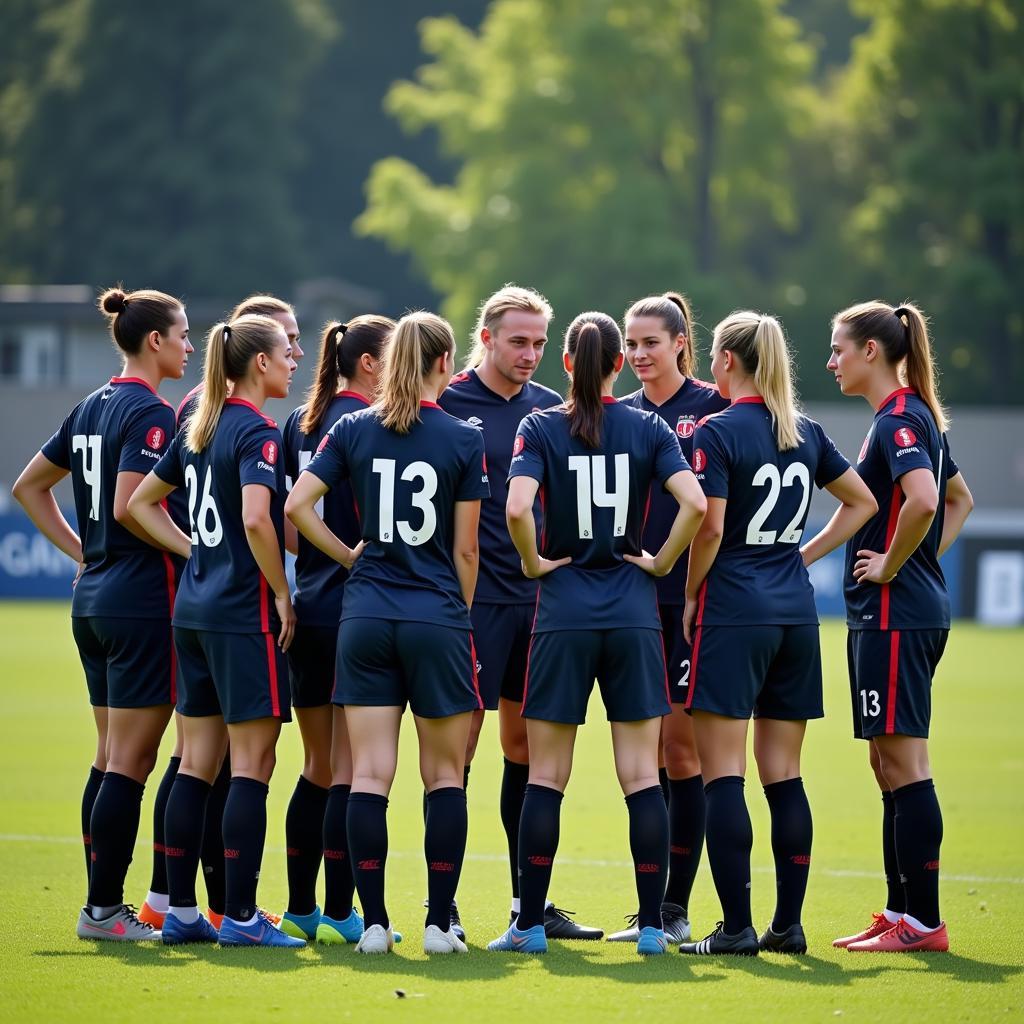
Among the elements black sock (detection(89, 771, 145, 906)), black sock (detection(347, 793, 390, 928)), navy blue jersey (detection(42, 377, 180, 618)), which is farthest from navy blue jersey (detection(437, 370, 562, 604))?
black sock (detection(89, 771, 145, 906))

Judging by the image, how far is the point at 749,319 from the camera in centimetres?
658

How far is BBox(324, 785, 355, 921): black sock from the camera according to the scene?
6.59m

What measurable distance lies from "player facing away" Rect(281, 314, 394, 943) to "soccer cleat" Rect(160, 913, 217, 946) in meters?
0.36

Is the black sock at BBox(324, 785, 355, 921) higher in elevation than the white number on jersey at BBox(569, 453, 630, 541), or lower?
lower

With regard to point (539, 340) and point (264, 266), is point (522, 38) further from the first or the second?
point (539, 340)

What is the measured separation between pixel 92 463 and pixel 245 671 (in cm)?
117

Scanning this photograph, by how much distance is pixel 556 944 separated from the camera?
22.0 ft

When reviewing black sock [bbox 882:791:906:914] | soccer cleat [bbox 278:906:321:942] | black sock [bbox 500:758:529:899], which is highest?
black sock [bbox 500:758:529:899]

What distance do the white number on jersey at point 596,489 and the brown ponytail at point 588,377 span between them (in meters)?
0.08

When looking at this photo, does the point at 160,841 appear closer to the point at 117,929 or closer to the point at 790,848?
the point at 117,929

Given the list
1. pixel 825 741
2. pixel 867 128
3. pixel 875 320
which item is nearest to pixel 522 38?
pixel 867 128

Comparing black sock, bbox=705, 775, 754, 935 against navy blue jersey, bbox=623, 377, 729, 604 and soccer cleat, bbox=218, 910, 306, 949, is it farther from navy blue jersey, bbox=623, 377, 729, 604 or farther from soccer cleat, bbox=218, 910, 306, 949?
soccer cleat, bbox=218, 910, 306, 949

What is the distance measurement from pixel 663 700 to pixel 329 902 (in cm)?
154

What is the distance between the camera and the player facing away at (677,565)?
6.95m
